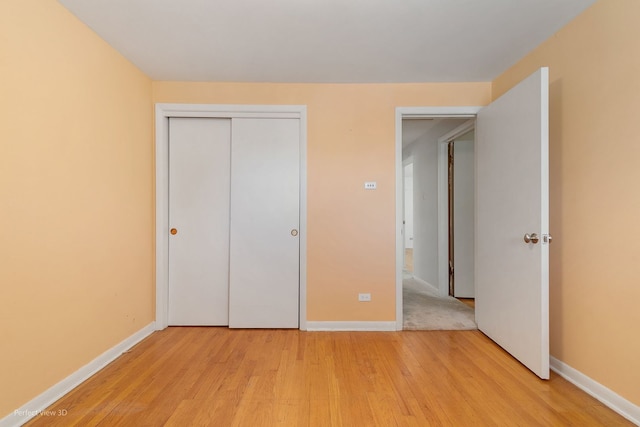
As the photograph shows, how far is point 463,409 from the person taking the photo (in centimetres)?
161

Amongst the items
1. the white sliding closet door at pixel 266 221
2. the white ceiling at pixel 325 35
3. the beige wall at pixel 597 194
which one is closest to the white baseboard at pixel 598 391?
the beige wall at pixel 597 194

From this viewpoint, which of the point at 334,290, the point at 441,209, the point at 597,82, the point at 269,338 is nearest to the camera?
the point at 597,82

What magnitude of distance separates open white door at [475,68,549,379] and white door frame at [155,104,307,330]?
64.4 inches

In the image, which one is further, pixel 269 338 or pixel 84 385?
pixel 269 338

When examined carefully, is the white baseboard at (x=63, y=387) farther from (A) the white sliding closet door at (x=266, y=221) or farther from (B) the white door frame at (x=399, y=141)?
(B) the white door frame at (x=399, y=141)

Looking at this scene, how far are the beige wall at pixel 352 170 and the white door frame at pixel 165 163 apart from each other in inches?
2.4

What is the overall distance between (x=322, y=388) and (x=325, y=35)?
2372mm

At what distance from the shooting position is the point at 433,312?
3.21 meters

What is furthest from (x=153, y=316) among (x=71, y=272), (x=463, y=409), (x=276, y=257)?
(x=463, y=409)

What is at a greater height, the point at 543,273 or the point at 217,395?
the point at 543,273

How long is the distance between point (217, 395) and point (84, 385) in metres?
0.91

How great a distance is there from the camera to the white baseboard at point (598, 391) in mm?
1523

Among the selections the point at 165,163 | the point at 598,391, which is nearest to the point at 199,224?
the point at 165,163

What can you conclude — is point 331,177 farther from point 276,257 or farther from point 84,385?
point 84,385
